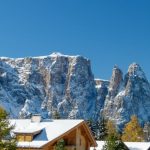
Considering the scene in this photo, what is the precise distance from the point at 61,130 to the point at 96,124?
62463mm

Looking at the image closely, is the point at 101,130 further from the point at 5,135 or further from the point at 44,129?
the point at 5,135

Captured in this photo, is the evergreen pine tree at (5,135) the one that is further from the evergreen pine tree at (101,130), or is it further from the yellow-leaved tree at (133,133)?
the yellow-leaved tree at (133,133)

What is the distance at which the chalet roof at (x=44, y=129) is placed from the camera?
4497 cm

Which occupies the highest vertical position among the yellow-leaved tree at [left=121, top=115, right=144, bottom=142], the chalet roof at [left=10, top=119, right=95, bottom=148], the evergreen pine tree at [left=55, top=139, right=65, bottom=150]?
the yellow-leaved tree at [left=121, top=115, right=144, bottom=142]

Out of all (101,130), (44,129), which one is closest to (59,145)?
(44,129)

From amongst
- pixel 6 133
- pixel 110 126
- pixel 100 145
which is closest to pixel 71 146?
pixel 6 133

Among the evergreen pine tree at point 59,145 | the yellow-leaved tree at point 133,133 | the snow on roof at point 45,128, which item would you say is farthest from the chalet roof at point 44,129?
the yellow-leaved tree at point 133,133

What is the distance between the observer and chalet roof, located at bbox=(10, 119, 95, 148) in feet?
148

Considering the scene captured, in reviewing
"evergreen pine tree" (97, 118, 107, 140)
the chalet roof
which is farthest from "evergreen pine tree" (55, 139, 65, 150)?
"evergreen pine tree" (97, 118, 107, 140)

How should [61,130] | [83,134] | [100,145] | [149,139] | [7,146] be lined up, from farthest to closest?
[149,139]
[100,145]
[83,134]
[61,130]
[7,146]

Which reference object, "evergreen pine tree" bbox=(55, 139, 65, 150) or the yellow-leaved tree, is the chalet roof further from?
the yellow-leaved tree

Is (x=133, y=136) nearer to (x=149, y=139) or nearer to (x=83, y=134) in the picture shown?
(x=149, y=139)

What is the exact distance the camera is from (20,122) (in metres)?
50.8

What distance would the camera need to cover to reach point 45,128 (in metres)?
47.9
